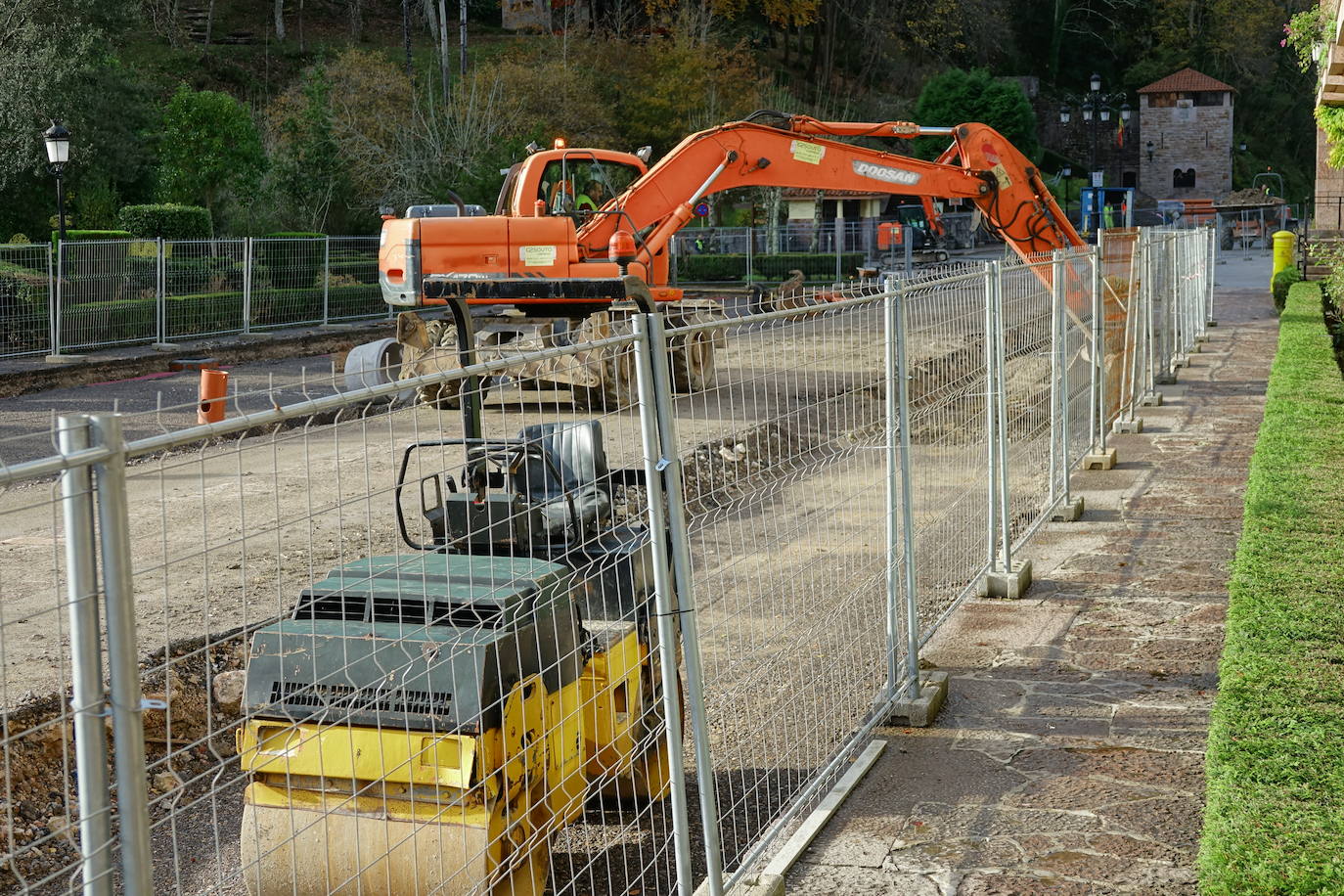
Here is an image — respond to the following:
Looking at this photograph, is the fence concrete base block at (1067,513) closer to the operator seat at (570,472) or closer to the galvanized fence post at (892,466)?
the galvanized fence post at (892,466)

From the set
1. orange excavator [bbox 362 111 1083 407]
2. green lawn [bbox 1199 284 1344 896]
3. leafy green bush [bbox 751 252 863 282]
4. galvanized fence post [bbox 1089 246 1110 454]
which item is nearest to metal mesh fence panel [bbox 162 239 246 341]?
orange excavator [bbox 362 111 1083 407]

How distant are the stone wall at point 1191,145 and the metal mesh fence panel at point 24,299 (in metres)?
72.1

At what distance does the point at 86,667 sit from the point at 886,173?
15.6 m

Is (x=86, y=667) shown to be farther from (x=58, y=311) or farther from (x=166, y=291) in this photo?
(x=166, y=291)

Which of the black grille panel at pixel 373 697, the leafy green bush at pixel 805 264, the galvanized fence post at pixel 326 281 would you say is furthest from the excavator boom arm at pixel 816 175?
the leafy green bush at pixel 805 264

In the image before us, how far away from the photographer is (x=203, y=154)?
36.1 metres

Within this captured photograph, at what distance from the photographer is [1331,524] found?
24.7ft

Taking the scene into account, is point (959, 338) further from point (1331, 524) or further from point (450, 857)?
point (450, 857)

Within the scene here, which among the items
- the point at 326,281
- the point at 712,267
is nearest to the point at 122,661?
the point at 326,281

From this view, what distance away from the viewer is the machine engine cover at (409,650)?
139 inches

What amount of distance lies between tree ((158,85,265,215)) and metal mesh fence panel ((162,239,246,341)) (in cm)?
1277

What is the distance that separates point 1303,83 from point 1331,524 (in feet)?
285

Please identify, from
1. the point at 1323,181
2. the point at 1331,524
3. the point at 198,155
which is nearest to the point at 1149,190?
the point at 1323,181

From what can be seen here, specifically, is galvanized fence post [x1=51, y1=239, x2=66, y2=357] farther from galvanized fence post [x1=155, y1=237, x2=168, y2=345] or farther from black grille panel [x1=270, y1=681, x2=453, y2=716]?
black grille panel [x1=270, y1=681, x2=453, y2=716]
